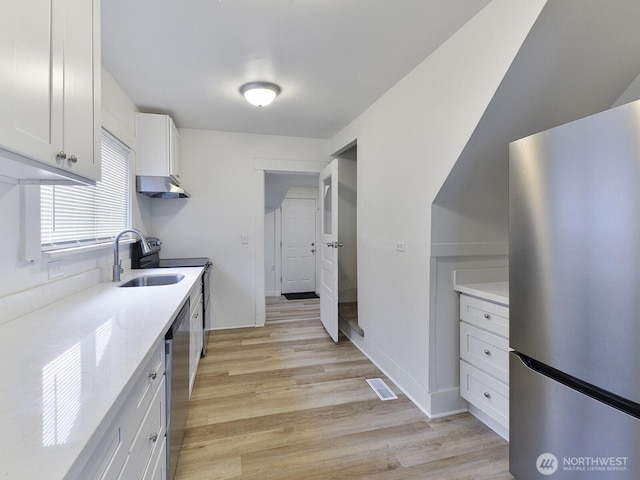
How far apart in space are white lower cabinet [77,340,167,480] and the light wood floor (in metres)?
0.55

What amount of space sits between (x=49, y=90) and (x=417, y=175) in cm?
195

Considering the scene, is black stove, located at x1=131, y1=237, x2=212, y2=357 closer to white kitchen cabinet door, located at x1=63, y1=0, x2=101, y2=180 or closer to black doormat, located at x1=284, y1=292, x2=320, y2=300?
white kitchen cabinet door, located at x1=63, y1=0, x2=101, y2=180

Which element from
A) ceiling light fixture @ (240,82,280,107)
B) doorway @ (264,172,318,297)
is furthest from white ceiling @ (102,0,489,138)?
doorway @ (264,172,318,297)

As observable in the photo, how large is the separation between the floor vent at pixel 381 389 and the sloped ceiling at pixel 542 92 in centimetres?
122

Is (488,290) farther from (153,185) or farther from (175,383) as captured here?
(153,185)

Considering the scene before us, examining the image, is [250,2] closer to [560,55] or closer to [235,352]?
[560,55]

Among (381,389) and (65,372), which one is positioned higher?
(65,372)

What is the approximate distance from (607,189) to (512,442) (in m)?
1.22

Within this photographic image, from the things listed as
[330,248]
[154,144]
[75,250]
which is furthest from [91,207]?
[330,248]

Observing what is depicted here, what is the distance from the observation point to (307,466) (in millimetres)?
1637

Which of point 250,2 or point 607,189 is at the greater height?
point 250,2

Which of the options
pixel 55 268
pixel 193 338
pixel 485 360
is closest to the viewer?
pixel 55 268

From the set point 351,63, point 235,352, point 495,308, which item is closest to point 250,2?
point 351,63

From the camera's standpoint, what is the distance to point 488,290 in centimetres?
190
